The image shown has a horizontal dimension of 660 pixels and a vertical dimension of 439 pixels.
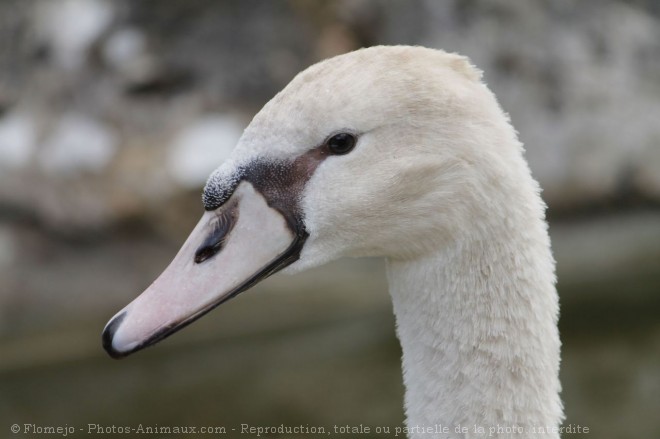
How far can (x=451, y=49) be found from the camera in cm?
776

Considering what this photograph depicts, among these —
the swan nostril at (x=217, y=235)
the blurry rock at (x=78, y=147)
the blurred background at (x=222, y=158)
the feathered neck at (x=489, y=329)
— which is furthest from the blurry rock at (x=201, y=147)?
the feathered neck at (x=489, y=329)

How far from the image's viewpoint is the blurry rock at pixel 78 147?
7.54m

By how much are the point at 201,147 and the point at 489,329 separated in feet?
17.6

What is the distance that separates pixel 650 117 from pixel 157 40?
3.86 metres

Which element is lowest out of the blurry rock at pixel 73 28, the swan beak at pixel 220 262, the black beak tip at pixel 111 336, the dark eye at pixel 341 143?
the black beak tip at pixel 111 336

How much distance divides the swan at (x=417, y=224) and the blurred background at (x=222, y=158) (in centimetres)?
408

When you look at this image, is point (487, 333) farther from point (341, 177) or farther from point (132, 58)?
point (132, 58)

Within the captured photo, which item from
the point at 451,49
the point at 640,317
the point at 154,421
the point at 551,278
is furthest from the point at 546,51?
the point at 551,278

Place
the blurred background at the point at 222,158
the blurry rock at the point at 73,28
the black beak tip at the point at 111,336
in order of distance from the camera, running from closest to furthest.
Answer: the black beak tip at the point at 111,336 → the blurred background at the point at 222,158 → the blurry rock at the point at 73,28

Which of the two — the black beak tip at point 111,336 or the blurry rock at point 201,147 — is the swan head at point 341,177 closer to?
the black beak tip at point 111,336

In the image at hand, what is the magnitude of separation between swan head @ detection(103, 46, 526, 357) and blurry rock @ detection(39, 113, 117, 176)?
5382 millimetres

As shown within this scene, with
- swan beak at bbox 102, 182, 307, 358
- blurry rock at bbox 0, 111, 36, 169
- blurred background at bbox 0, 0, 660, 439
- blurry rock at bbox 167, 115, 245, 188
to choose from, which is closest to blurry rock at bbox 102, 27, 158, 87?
blurred background at bbox 0, 0, 660, 439

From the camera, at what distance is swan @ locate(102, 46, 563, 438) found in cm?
226

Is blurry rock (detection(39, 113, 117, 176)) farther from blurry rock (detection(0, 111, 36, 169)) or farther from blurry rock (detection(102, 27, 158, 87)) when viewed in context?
blurry rock (detection(102, 27, 158, 87))
